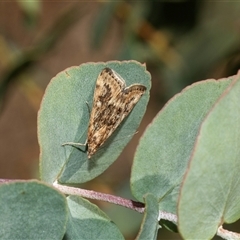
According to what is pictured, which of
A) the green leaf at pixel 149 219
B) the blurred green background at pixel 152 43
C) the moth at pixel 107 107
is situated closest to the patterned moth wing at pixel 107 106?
the moth at pixel 107 107

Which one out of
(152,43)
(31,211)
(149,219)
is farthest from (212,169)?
(152,43)

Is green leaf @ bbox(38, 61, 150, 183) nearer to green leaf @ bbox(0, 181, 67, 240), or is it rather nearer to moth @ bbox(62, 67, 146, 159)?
moth @ bbox(62, 67, 146, 159)

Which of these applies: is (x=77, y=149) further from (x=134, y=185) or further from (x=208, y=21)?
(x=208, y=21)

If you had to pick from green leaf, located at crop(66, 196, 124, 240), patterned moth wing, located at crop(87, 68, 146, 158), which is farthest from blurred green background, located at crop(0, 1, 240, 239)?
green leaf, located at crop(66, 196, 124, 240)

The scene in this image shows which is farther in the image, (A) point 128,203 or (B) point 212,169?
(A) point 128,203

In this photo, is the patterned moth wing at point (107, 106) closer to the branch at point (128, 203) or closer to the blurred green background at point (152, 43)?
the branch at point (128, 203)

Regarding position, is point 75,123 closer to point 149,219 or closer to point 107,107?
point 107,107
